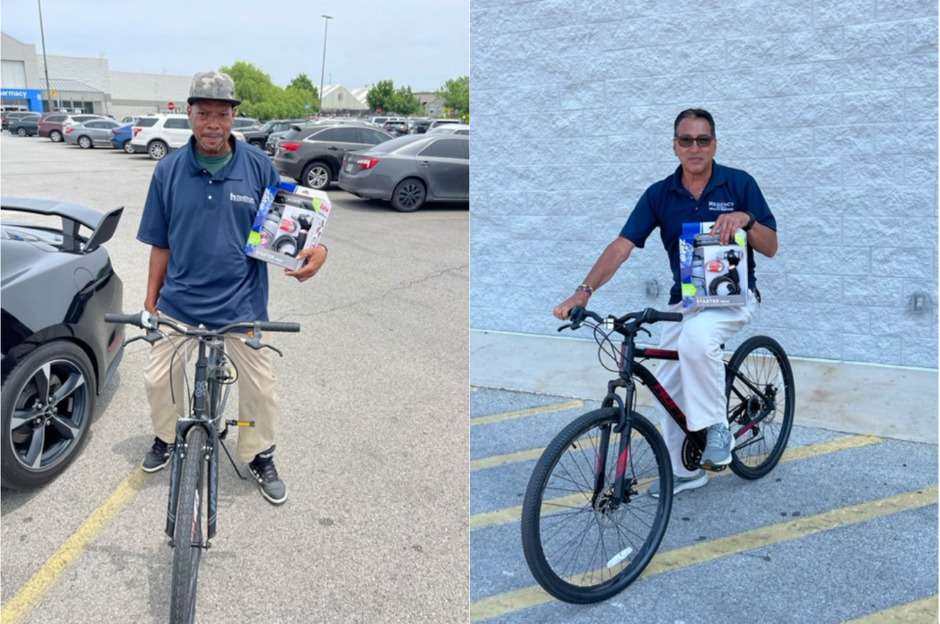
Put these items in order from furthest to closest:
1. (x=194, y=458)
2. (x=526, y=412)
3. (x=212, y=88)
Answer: (x=526, y=412) < (x=212, y=88) < (x=194, y=458)

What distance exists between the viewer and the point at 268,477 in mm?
3988

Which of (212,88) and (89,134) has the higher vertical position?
(212,88)

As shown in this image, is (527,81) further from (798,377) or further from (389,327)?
(798,377)

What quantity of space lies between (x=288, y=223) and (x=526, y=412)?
2.53 m

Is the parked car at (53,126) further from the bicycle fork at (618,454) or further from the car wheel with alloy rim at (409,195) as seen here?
the bicycle fork at (618,454)

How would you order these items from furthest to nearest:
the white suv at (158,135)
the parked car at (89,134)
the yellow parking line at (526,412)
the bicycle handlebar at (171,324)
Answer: the parked car at (89,134) < the white suv at (158,135) < the yellow parking line at (526,412) < the bicycle handlebar at (171,324)

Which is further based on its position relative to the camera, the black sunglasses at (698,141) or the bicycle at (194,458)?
the black sunglasses at (698,141)

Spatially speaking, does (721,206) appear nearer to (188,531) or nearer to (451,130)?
(188,531)

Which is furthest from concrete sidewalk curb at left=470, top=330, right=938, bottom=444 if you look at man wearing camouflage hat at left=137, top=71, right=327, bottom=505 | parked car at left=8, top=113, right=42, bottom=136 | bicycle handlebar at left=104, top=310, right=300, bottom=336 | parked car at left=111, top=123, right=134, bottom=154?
parked car at left=8, top=113, right=42, bottom=136

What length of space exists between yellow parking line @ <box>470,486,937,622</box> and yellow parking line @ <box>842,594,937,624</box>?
591 millimetres

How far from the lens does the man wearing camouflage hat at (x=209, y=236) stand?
352 cm

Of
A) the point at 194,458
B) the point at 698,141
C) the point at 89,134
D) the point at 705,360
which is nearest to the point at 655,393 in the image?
the point at 705,360

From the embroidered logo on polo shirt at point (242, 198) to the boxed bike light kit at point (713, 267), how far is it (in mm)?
1936

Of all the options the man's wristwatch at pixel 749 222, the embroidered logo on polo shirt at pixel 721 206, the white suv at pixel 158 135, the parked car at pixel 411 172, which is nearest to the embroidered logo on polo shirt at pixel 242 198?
the embroidered logo on polo shirt at pixel 721 206
